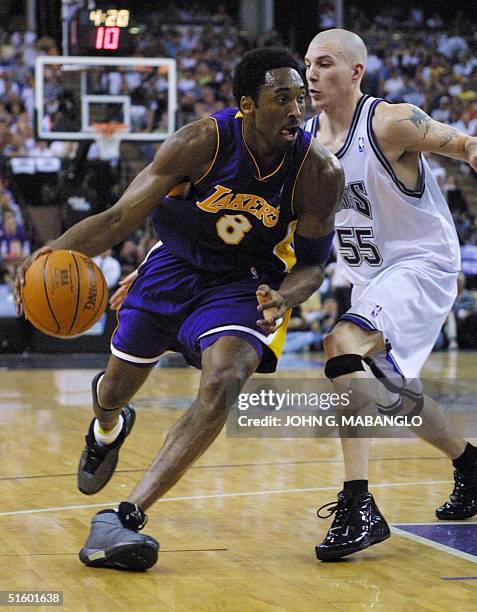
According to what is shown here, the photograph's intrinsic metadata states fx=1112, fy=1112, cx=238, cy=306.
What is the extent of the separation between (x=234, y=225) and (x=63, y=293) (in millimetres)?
709

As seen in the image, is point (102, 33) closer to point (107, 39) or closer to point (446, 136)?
point (107, 39)

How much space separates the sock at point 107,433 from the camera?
5023 mm

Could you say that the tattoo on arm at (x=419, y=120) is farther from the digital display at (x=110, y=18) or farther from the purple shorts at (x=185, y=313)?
the digital display at (x=110, y=18)

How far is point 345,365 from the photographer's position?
4379mm

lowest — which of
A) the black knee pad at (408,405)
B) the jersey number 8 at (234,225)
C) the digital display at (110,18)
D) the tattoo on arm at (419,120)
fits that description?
the black knee pad at (408,405)

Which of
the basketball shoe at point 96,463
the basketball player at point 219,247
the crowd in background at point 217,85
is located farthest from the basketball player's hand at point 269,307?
the crowd in background at point 217,85

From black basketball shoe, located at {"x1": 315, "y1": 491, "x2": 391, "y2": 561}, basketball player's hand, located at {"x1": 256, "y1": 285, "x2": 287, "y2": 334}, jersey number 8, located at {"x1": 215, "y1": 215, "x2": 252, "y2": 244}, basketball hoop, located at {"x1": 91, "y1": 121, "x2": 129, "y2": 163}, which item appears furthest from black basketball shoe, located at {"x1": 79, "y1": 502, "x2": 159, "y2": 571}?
basketball hoop, located at {"x1": 91, "y1": 121, "x2": 129, "y2": 163}

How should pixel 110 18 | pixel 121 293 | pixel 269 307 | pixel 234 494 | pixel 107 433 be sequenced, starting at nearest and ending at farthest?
pixel 269 307
pixel 121 293
pixel 107 433
pixel 234 494
pixel 110 18

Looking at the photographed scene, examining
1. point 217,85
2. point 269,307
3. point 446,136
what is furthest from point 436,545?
point 217,85

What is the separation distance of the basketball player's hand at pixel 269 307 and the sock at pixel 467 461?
1.45m

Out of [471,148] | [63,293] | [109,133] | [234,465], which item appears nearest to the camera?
[63,293]

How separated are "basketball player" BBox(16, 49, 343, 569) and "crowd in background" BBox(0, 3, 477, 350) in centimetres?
961

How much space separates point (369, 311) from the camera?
454 centimetres

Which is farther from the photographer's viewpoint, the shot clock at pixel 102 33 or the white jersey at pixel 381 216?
the shot clock at pixel 102 33
